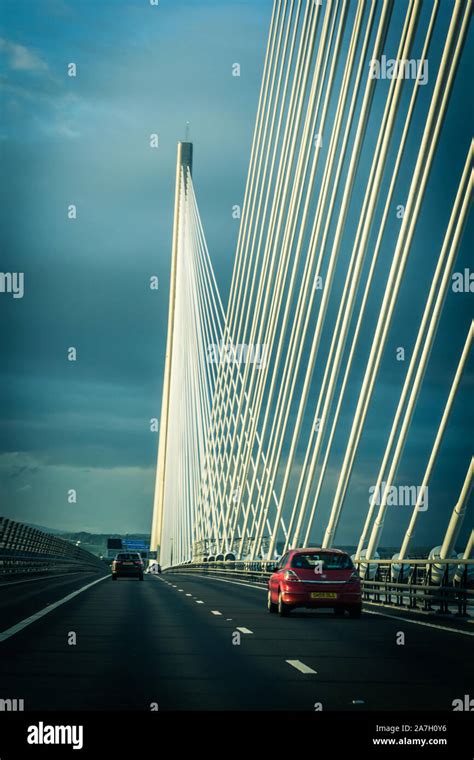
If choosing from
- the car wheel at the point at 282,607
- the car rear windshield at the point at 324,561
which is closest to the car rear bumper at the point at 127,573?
the car rear windshield at the point at 324,561

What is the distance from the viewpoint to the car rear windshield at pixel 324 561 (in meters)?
23.3

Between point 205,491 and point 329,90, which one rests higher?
point 329,90

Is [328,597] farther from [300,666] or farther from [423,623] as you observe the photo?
[300,666]

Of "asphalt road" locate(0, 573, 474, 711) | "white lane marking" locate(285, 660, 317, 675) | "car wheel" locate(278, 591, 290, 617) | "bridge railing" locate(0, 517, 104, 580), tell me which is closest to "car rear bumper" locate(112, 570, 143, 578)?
"bridge railing" locate(0, 517, 104, 580)

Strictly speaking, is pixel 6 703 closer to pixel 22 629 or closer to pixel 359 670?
pixel 359 670

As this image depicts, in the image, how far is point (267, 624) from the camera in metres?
20.5

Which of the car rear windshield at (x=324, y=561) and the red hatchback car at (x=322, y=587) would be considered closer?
the red hatchback car at (x=322, y=587)

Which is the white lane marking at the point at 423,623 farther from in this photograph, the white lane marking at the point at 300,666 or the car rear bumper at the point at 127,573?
the car rear bumper at the point at 127,573

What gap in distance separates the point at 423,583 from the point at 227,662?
12.2 metres

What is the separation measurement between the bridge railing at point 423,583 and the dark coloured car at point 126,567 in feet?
83.7

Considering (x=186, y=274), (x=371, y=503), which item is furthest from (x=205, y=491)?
(x=371, y=503)

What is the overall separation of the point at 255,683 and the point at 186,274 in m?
66.2

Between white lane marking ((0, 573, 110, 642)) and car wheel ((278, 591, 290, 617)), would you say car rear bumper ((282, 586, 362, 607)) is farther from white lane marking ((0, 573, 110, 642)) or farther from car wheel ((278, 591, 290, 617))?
white lane marking ((0, 573, 110, 642))

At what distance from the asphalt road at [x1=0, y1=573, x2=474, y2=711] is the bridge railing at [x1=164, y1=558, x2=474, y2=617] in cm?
114
